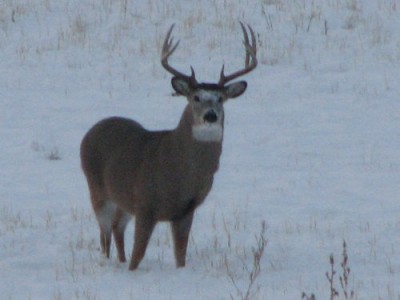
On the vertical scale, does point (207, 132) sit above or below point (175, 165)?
above

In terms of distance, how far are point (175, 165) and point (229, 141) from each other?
496cm

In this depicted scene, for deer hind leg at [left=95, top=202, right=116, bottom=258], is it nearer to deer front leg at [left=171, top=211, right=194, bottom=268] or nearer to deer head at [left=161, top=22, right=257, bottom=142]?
deer front leg at [left=171, top=211, right=194, bottom=268]

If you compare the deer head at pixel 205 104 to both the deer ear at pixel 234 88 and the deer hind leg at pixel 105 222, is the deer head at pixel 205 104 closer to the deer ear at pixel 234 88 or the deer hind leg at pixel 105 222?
the deer ear at pixel 234 88

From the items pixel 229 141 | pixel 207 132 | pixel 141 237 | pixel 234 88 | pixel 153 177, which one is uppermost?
pixel 234 88

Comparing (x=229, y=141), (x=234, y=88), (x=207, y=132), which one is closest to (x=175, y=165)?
(x=207, y=132)

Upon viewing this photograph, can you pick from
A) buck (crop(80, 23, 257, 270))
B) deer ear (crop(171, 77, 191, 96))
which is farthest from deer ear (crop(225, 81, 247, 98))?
deer ear (crop(171, 77, 191, 96))

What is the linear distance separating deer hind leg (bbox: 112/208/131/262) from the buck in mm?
53

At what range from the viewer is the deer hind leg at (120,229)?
958 cm

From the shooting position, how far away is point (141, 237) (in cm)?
901

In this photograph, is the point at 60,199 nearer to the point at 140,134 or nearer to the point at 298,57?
the point at 140,134

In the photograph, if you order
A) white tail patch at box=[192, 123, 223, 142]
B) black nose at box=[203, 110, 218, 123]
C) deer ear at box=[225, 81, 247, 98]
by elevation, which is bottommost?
white tail patch at box=[192, 123, 223, 142]

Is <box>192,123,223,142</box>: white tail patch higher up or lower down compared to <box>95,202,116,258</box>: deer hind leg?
higher up

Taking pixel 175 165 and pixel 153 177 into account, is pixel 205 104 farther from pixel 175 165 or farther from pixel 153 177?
pixel 153 177

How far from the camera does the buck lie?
8883mm
